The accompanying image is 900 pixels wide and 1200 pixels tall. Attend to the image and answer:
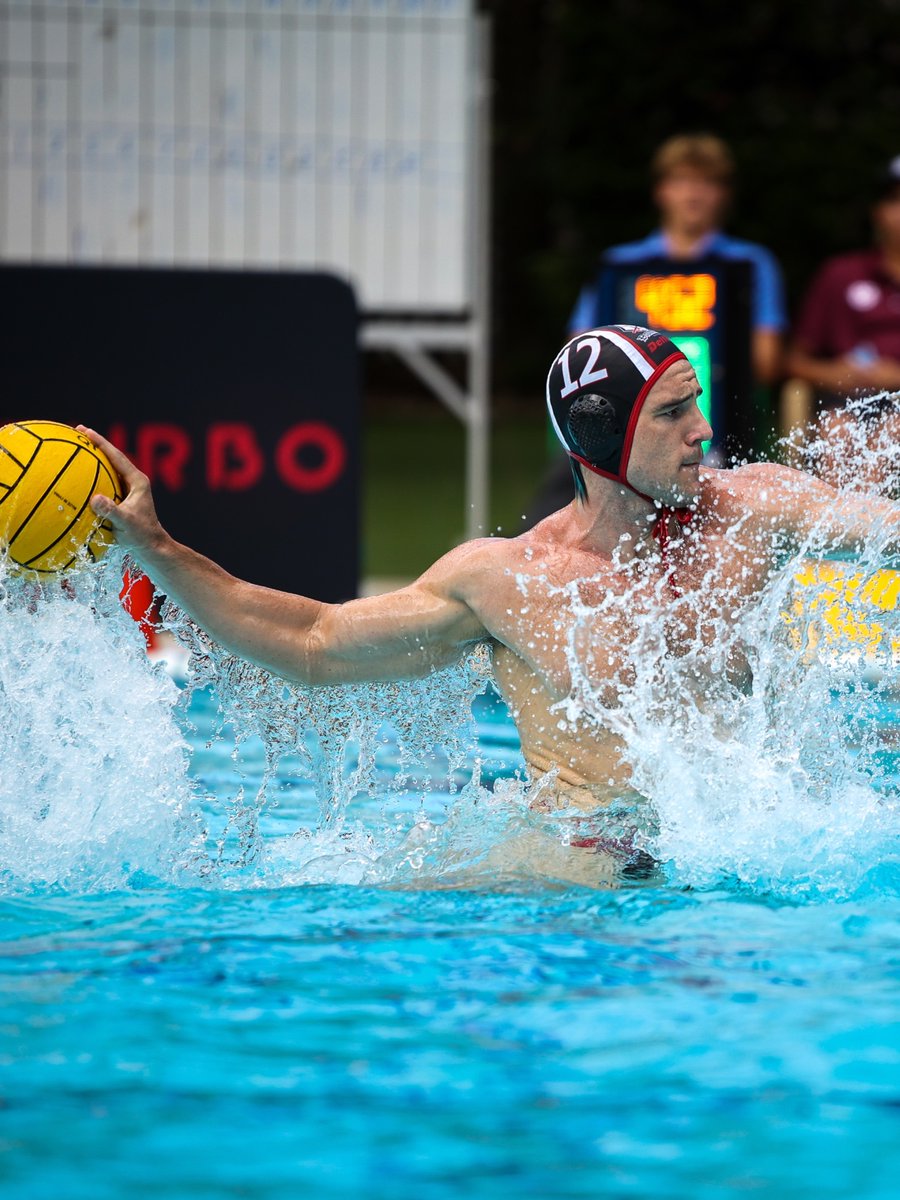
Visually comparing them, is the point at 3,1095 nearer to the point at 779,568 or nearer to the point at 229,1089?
the point at 229,1089

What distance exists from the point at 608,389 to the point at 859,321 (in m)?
4.36

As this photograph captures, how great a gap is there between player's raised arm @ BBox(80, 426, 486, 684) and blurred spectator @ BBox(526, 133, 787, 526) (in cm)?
352

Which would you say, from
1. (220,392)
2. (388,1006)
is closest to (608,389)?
(388,1006)

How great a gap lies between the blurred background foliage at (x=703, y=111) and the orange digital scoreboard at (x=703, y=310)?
44.0ft

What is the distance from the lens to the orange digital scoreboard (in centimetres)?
677

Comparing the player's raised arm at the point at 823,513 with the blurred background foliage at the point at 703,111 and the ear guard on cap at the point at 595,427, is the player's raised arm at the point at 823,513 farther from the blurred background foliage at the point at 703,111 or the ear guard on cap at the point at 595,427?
the blurred background foliage at the point at 703,111

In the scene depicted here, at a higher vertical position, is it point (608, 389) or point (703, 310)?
point (703, 310)

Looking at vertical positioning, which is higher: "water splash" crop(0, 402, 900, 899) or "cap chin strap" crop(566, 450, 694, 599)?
"cap chin strap" crop(566, 450, 694, 599)

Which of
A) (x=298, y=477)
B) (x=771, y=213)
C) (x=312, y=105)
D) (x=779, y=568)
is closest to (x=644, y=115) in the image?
(x=771, y=213)

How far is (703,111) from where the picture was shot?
70.5 feet

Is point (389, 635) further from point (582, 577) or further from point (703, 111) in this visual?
point (703, 111)

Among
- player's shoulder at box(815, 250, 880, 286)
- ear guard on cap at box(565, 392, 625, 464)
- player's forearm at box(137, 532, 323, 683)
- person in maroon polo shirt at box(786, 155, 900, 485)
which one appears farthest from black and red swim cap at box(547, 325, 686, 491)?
player's shoulder at box(815, 250, 880, 286)

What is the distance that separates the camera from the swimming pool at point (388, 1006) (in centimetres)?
224

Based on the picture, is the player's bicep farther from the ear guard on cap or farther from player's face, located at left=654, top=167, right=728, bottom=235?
player's face, located at left=654, top=167, right=728, bottom=235
